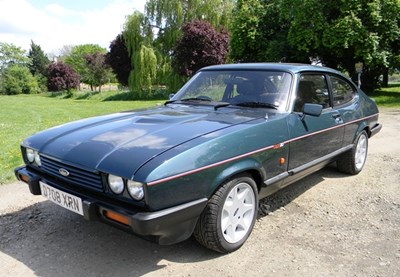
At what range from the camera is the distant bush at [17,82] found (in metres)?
55.9

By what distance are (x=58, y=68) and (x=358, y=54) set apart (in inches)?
1701

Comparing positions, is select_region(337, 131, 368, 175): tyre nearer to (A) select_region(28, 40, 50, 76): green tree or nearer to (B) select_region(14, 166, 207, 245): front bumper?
(B) select_region(14, 166, 207, 245): front bumper

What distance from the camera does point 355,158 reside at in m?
4.92

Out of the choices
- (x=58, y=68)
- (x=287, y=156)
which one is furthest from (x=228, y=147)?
(x=58, y=68)

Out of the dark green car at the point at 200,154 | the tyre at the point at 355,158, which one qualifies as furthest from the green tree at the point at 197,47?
the dark green car at the point at 200,154

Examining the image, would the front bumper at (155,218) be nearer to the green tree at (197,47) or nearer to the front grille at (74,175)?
the front grille at (74,175)

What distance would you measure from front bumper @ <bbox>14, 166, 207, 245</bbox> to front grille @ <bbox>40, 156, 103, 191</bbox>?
90mm

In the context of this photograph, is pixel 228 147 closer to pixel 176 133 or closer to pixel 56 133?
pixel 176 133

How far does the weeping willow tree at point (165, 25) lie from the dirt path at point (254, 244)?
21.1m

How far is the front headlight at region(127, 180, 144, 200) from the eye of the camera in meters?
2.30

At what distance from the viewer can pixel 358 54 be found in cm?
1596

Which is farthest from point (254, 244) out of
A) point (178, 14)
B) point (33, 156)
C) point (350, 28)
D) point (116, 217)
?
point (178, 14)

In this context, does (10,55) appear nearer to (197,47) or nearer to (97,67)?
(97,67)

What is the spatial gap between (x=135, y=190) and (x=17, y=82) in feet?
206
